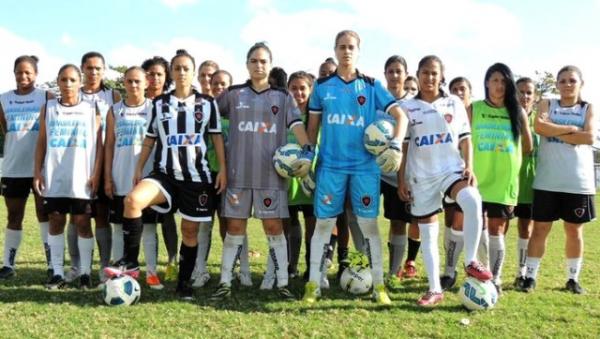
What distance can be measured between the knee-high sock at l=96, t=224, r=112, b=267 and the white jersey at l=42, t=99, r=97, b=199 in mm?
676

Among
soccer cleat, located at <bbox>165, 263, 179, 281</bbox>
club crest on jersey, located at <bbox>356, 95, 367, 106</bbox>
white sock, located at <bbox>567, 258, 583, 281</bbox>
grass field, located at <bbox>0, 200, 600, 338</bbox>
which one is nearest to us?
grass field, located at <bbox>0, 200, 600, 338</bbox>

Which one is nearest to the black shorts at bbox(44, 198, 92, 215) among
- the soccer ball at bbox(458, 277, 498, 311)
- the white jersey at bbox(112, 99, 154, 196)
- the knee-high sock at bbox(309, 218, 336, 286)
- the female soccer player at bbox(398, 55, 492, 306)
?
the white jersey at bbox(112, 99, 154, 196)

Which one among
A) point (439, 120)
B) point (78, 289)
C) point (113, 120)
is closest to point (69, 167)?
point (113, 120)

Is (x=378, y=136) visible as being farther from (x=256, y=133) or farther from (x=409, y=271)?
(x=409, y=271)

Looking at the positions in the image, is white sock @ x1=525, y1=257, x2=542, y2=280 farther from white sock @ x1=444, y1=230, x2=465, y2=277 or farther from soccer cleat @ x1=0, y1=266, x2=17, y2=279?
soccer cleat @ x1=0, y1=266, x2=17, y2=279

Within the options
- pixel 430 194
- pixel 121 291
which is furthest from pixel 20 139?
pixel 430 194

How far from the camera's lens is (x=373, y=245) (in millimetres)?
5539

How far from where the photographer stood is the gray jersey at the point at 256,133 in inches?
223

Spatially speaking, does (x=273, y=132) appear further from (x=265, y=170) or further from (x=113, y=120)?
(x=113, y=120)

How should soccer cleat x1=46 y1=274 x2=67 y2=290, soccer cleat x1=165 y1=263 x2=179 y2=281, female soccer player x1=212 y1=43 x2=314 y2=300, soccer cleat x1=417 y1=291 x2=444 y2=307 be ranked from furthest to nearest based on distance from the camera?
soccer cleat x1=165 y1=263 x2=179 y2=281 → soccer cleat x1=46 y1=274 x2=67 y2=290 → female soccer player x1=212 y1=43 x2=314 y2=300 → soccer cleat x1=417 y1=291 x2=444 y2=307

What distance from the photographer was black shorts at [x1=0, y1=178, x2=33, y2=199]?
6664mm

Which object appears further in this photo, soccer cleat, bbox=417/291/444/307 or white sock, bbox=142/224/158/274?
white sock, bbox=142/224/158/274

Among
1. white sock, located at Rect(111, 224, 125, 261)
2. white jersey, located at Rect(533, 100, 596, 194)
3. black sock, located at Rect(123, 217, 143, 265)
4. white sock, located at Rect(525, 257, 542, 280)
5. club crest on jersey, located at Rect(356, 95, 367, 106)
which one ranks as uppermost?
club crest on jersey, located at Rect(356, 95, 367, 106)

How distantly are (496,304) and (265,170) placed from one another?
2722 millimetres
